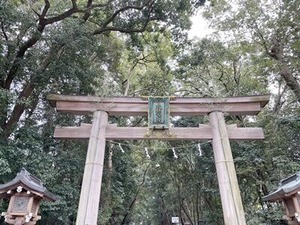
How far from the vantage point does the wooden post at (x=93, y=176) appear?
560cm

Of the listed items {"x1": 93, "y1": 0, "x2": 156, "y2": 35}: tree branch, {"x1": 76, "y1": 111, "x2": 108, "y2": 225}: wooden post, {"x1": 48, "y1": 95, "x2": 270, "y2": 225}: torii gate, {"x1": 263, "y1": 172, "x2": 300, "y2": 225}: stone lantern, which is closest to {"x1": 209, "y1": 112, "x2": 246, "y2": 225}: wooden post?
{"x1": 48, "y1": 95, "x2": 270, "y2": 225}: torii gate

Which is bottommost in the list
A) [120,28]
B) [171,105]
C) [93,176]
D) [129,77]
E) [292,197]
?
[292,197]

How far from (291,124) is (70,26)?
304 inches

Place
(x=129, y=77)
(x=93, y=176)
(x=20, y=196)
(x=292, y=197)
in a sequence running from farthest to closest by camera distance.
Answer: (x=129, y=77) < (x=93, y=176) < (x=20, y=196) < (x=292, y=197)

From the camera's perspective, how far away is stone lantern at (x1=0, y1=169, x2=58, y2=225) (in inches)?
195

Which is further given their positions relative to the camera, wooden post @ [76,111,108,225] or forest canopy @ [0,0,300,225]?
forest canopy @ [0,0,300,225]

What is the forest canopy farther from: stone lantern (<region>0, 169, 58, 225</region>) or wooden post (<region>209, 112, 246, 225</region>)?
stone lantern (<region>0, 169, 58, 225</region>)

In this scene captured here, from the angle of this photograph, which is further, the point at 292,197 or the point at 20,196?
the point at 20,196

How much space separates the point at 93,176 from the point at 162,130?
2.06m

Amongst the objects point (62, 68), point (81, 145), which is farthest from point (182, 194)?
point (62, 68)

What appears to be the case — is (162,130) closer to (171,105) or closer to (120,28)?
(171,105)

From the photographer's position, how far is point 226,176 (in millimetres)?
6027

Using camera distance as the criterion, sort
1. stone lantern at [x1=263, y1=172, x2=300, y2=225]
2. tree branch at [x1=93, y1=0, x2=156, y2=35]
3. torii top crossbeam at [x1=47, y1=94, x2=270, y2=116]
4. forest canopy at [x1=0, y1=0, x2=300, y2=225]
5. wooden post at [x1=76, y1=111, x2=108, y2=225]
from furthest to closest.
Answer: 1. tree branch at [x1=93, y1=0, x2=156, y2=35]
2. forest canopy at [x1=0, y1=0, x2=300, y2=225]
3. torii top crossbeam at [x1=47, y1=94, x2=270, y2=116]
4. wooden post at [x1=76, y1=111, x2=108, y2=225]
5. stone lantern at [x1=263, y1=172, x2=300, y2=225]

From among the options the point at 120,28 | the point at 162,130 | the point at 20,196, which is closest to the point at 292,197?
the point at 162,130
